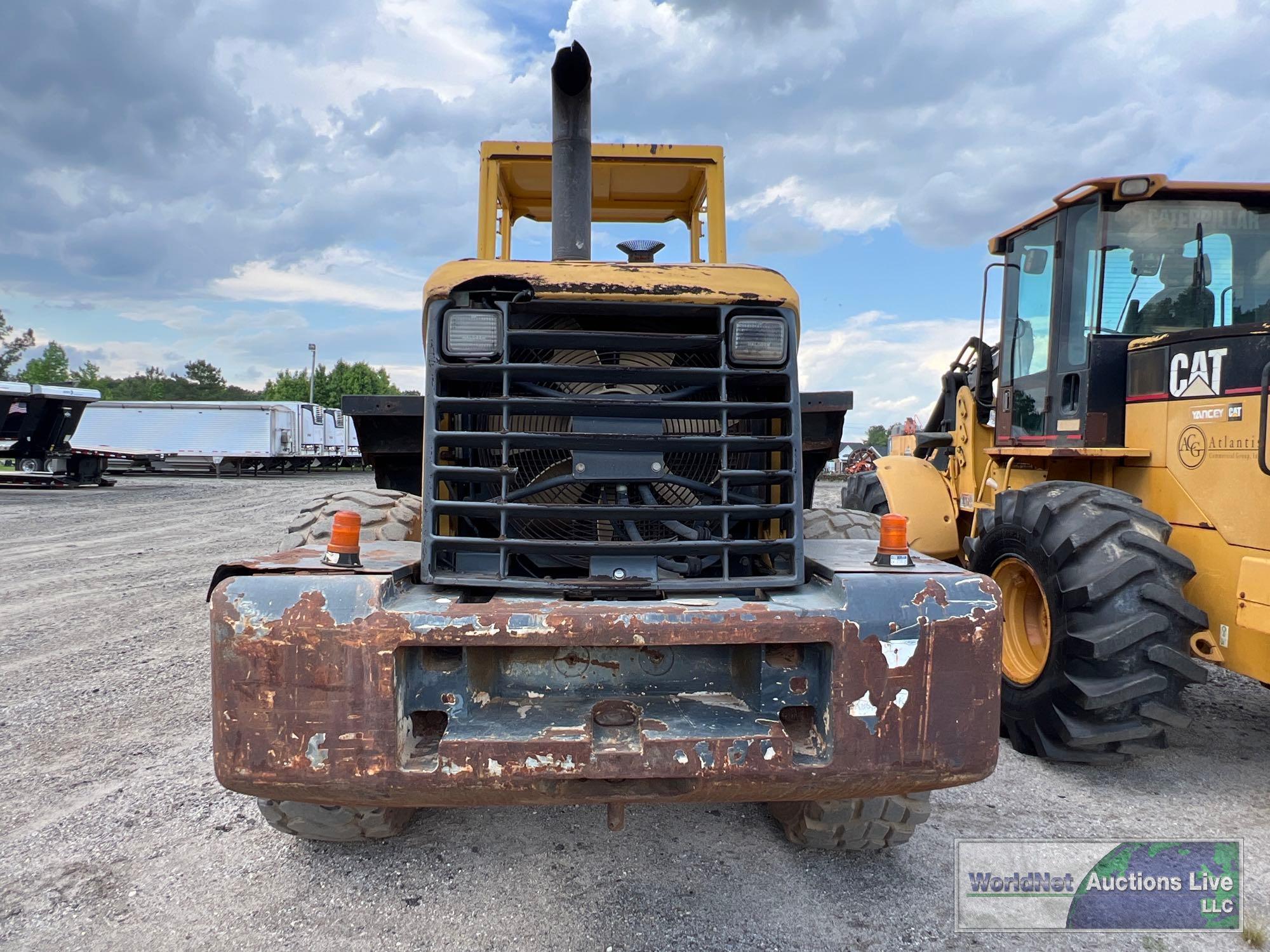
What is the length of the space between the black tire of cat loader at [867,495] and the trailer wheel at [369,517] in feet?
11.6

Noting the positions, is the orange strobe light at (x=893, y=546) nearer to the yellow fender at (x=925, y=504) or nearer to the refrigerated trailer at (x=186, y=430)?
the yellow fender at (x=925, y=504)

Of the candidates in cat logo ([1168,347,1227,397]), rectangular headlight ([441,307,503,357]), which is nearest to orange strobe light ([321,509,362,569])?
rectangular headlight ([441,307,503,357])

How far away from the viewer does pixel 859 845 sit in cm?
256

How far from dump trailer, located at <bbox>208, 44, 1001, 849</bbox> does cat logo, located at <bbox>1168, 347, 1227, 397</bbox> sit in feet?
6.67

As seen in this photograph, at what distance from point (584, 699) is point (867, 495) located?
4.59 m

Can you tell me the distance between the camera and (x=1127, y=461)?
4.03 meters

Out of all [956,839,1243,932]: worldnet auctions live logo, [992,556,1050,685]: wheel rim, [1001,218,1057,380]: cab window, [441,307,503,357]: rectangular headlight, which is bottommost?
[956,839,1243,932]: worldnet auctions live logo

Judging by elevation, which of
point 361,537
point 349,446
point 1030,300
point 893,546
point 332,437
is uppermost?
point 1030,300

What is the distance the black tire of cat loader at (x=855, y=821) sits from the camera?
2459 mm

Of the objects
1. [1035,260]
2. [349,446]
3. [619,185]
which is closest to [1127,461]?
[1035,260]

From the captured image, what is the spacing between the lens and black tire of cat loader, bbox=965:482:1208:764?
3.17m

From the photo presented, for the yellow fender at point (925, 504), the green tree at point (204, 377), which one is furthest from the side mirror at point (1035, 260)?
the green tree at point (204, 377)

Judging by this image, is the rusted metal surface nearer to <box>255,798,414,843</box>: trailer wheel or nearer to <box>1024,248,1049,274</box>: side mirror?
<box>255,798,414,843</box>: trailer wheel

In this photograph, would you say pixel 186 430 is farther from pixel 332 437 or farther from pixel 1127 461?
pixel 1127 461
